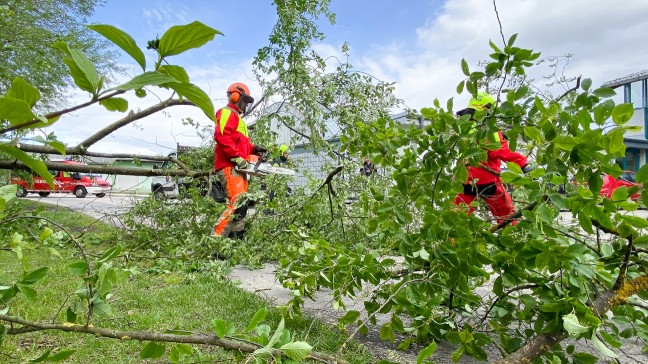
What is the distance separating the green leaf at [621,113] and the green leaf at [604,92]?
1.00 ft

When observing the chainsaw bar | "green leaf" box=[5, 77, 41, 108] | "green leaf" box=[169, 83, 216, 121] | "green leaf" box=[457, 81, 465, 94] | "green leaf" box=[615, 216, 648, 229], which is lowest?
the chainsaw bar

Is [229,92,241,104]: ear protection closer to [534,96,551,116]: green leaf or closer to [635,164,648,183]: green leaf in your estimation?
[534,96,551,116]: green leaf

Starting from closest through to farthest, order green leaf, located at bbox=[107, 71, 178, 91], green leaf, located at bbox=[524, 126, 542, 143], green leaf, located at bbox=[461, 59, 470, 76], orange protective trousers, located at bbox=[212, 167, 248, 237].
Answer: green leaf, located at bbox=[107, 71, 178, 91] < green leaf, located at bbox=[524, 126, 542, 143] < green leaf, located at bbox=[461, 59, 470, 76] < orange protective trousers, located at bbox=[212, 167, 248, 237]

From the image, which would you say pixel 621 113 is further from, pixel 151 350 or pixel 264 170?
pixel 264 170

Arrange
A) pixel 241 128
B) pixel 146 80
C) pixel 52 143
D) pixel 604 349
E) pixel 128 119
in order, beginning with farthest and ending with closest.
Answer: pixel 241 128 < pixel 604 349 < pixel 128 119 < pixel 52 143 < pixel 146 80

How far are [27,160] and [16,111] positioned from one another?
12 centimetres

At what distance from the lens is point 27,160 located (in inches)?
25.4

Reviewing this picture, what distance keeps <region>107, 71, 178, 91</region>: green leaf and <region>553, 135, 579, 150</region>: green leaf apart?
1059mm

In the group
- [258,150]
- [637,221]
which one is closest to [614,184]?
[637,221]

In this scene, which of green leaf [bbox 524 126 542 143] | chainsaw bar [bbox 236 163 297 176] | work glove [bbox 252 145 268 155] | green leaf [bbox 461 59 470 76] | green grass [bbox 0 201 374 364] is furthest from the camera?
work glove [bbox 252 145 268 155]

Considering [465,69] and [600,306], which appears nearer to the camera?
[600,306]

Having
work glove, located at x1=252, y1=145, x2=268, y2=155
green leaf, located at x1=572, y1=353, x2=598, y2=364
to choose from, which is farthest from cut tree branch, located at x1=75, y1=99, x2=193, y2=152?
work glove, located at x1=252, y1=145, x2=268, y2=155

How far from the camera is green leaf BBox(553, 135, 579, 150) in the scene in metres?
1.19

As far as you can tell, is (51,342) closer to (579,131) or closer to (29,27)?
(579,131)
